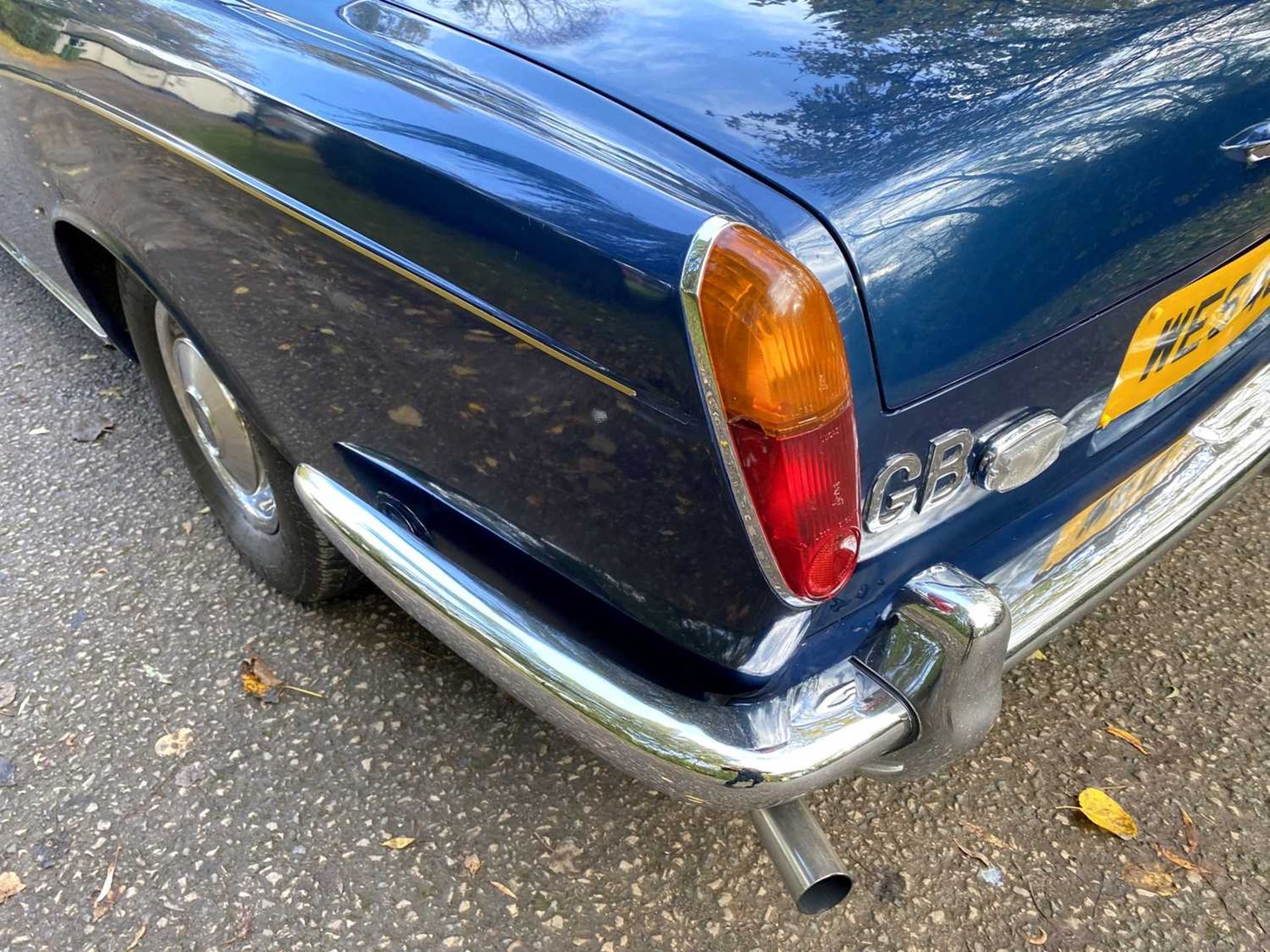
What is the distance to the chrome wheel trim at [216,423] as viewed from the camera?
2.24m

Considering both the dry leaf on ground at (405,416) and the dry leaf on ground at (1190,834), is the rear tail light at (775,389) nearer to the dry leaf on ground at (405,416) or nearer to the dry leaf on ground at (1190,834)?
the dry leaf on ground at (405,416)

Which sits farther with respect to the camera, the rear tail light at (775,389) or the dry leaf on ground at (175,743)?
the dry leaf on ground at (175,743)

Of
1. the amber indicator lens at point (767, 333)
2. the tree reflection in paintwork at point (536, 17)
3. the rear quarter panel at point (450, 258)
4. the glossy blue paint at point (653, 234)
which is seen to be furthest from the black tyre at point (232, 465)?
the amber indicator lens at point (767, 333)

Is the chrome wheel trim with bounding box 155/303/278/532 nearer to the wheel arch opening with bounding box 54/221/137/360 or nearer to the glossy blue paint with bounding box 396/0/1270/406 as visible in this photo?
the wheel arch opening with bounding box 54/221/137/360

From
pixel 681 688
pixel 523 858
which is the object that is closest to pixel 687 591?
pixel 681 688

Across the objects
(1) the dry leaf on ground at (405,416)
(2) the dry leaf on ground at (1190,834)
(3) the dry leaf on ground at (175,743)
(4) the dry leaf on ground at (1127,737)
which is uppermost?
(1) the dry leaf on ground at (405,416)

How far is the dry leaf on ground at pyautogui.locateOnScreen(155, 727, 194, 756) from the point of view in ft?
6.64

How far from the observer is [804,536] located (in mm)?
1190

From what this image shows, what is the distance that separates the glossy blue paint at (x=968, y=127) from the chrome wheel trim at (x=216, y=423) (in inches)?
44.5

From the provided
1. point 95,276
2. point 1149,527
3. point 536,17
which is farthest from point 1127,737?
point 95,276

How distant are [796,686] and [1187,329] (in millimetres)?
838

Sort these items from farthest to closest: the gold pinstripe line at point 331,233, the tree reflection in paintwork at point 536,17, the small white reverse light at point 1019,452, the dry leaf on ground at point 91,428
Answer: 1. the dry leaf on ground at point 91,428
2. the tree reflection in paintwork at point 536,17
3. the small white reverse light at point 1019,452
4. the gold pinstripe line at point 331,233

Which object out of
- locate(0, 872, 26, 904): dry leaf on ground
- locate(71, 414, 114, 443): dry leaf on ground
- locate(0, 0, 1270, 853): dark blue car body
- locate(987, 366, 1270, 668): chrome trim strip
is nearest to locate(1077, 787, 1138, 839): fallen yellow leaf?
locate(987, 366, 1270, 668): chrome trim strip

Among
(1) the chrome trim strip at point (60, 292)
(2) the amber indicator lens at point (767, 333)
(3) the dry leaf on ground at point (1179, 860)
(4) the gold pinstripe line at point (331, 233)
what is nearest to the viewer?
(2) the amber indicator lens at point (767, 333)
